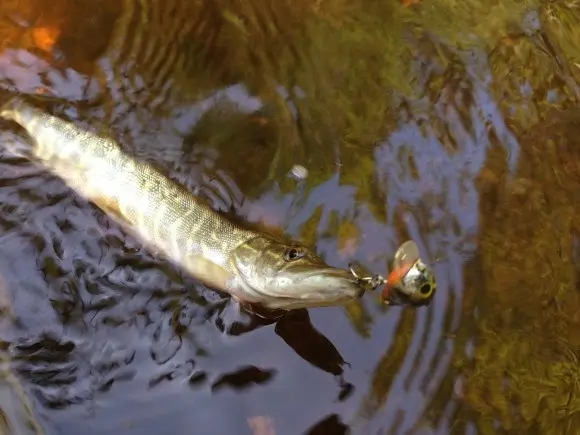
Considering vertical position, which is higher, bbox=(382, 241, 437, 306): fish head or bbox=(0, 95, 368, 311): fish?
bbox=(382, 241, 437, 306): fish head

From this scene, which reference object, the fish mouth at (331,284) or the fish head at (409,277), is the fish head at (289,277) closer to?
the fish mouth at (331,284)

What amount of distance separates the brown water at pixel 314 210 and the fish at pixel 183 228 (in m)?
0.11

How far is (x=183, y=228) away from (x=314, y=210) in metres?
0.80

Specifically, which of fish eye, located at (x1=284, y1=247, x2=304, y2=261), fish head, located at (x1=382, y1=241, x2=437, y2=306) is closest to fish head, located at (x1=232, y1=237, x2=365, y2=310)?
fish eye, located at (x1=284, y1=247, x2=304, y2=261)

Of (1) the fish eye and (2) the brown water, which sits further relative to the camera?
(2) the brown water

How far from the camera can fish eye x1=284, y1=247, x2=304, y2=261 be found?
3.02m

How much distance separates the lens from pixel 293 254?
9.95ft

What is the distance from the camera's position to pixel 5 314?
3305 mm

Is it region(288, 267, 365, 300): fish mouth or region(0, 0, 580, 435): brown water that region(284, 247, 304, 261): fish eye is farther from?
region(0, 0, 580, 435): brown water

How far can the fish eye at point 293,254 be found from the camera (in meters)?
3.02

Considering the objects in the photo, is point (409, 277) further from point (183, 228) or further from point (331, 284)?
point (183, 228)

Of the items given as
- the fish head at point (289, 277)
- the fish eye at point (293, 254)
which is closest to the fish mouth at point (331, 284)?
the fish head at point (289, 277)

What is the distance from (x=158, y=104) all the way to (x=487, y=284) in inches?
87.2

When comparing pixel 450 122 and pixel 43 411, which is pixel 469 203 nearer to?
pixel 450 122
